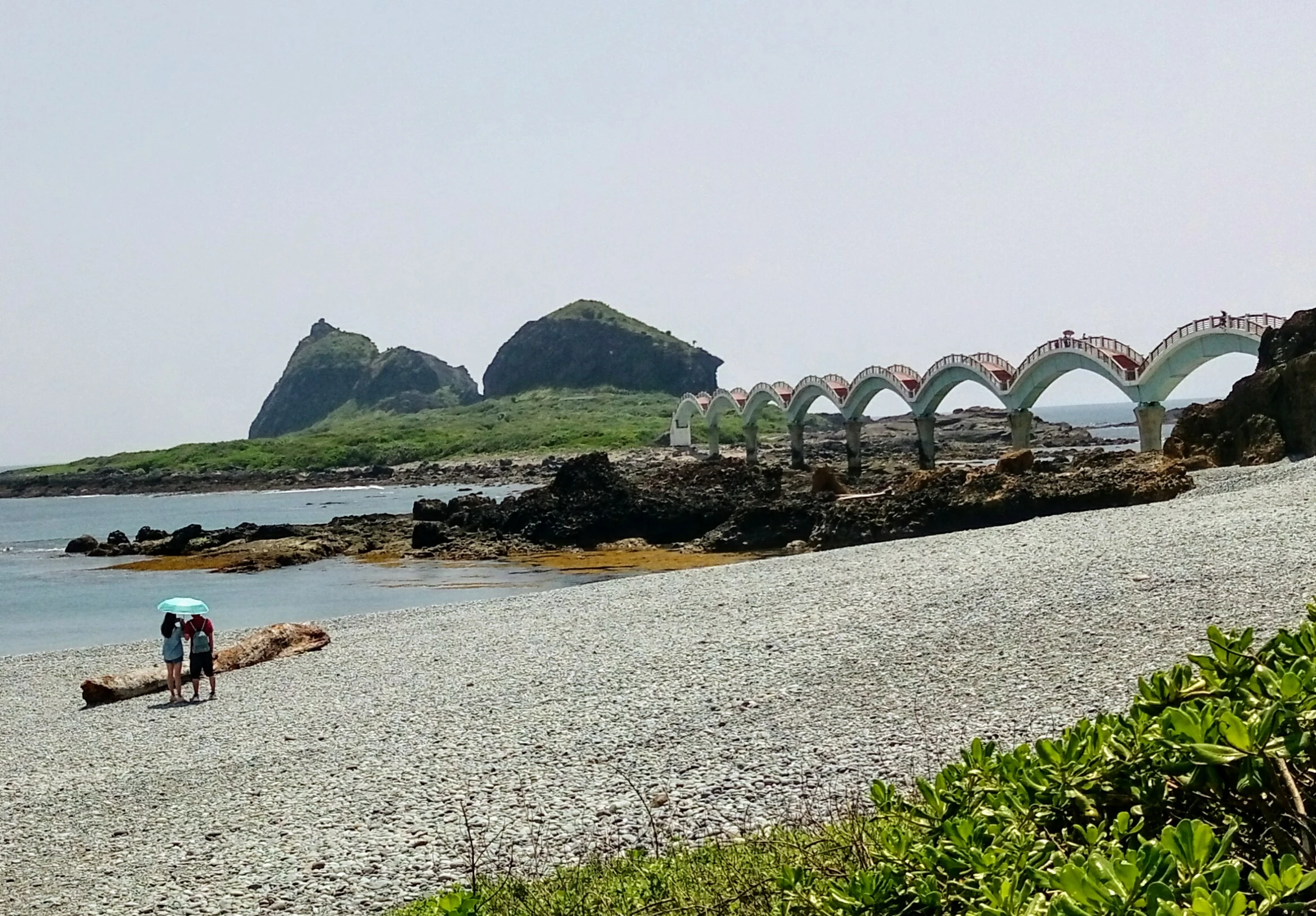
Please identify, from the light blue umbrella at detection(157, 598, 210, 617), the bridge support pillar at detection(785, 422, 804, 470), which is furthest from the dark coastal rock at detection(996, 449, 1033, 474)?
the bridge support pillar at detection(785, 422, 804, 470)

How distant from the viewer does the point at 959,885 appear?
9.33ft

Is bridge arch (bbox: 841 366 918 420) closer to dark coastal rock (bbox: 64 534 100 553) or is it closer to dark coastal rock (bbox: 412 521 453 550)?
dark coastal rock (bbox: 412 521 453 550)

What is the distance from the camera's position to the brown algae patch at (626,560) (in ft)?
111

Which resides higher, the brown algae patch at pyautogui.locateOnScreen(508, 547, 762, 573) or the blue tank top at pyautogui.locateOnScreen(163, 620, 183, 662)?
the blue tank top at pyautogui.locateOnScreen(163, 620, 183, 662)

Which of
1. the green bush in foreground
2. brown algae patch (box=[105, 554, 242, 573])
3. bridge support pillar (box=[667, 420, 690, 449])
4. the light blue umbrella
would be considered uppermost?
bridge support pillar (box=[667, 420, 690, 449])

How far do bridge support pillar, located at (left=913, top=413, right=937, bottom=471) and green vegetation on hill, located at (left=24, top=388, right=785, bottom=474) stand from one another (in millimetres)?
65952

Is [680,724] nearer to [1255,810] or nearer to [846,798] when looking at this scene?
[846,798]

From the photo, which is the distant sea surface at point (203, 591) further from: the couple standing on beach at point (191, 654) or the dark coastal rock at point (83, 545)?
the couple standing on beach at point (191, 654)

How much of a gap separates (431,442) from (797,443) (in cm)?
7467

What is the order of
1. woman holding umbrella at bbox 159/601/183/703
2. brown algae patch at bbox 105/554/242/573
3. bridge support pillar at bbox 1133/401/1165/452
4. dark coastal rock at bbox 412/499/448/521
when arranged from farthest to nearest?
dark coastal rock at bbox 412/499/448/521 → brown algae patch at bbox 105/554/242/573 → bridge support pillar at bbox 1133/401/1165/452 → woman holding umbrella at bbox 159/601/183/703

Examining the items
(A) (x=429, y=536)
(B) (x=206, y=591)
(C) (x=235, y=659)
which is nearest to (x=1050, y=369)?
(A) (x=429, y=536)

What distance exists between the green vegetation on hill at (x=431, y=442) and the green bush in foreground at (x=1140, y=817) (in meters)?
119

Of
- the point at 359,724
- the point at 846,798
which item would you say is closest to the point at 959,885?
the point at 846,798

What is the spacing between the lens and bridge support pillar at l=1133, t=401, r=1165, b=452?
39.2 meters
